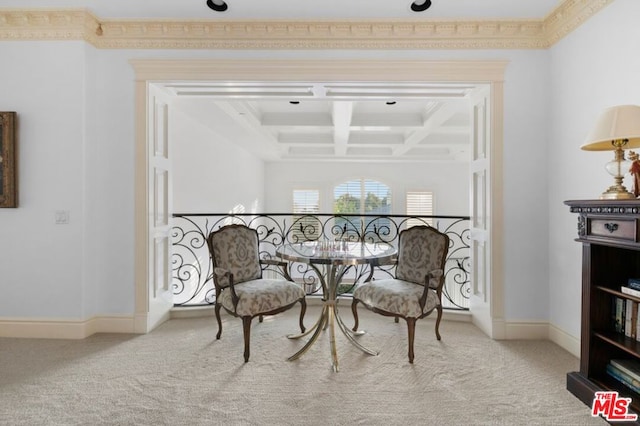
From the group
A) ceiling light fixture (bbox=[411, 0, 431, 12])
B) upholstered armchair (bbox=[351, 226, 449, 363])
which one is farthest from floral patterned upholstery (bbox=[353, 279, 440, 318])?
ceiling light fixture (bbox=[411, 0, 431, 12])

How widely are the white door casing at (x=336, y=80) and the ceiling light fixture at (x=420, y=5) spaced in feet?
1.42

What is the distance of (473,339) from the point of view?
117 inches

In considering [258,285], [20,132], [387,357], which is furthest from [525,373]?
[20,132]

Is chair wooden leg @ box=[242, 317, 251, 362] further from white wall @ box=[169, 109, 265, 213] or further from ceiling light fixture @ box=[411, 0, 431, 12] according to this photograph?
ceiling light fixture @ box=[411, 0, 431, 12]

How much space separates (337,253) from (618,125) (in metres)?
1.87

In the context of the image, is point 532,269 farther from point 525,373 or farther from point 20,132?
point 20,132

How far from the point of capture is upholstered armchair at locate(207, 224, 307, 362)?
2543mm

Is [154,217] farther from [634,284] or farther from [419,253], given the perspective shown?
[634,284]

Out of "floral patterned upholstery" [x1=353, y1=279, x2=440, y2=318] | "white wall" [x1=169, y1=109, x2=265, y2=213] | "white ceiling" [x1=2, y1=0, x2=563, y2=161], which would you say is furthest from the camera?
"white wall" [x1=169, y1=109, x2=265, y2=213]

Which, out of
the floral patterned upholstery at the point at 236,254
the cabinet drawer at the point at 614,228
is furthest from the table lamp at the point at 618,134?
the floral patterned upholstery at the point at 236,254

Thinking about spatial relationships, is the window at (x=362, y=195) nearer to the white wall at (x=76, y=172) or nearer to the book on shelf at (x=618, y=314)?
the white wall at (x=76, y=172)

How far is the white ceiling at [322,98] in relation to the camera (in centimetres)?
276

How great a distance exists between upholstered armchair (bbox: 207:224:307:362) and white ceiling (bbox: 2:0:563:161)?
5.01 ft

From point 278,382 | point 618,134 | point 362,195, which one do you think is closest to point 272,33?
point 618,134
